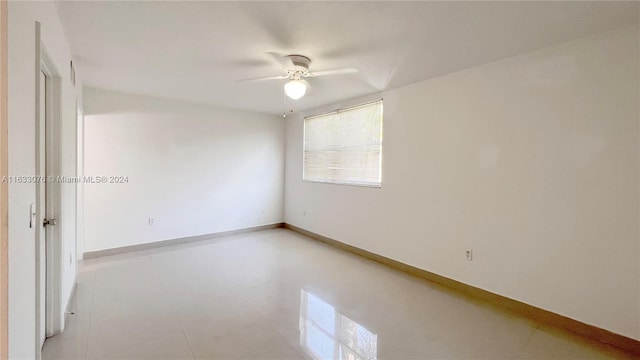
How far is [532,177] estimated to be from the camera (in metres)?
2.59

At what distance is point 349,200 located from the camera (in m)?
4.50

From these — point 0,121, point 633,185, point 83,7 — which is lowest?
point 633,185

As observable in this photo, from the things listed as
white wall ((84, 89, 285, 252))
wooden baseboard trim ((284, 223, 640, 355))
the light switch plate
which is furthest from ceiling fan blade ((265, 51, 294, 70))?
wooden baseboard trim ((284, 223, 640, 355))

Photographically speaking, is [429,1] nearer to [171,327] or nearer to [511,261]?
[511,261]

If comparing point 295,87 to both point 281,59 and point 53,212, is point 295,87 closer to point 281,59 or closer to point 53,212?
point 281,59

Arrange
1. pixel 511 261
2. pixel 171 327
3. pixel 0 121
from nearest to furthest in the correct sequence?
pixel 0 121, pixel 171 327, pixel 511 261

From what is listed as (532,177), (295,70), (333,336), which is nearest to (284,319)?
(333,336)

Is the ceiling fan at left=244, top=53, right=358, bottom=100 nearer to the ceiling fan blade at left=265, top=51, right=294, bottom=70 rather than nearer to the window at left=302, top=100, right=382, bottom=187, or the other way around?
A: the ceiling fan blade at left=265, top=51, right=294, bottom=70

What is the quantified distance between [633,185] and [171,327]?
11.9ft

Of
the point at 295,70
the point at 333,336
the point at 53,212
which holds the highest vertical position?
the point at 295,70

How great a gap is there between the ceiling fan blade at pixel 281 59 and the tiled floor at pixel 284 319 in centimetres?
230

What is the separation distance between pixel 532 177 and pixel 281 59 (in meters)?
2.52

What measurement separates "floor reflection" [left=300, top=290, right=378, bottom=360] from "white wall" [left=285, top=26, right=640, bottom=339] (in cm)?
143

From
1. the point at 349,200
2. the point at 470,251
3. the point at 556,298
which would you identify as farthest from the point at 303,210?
the point at 556,298
